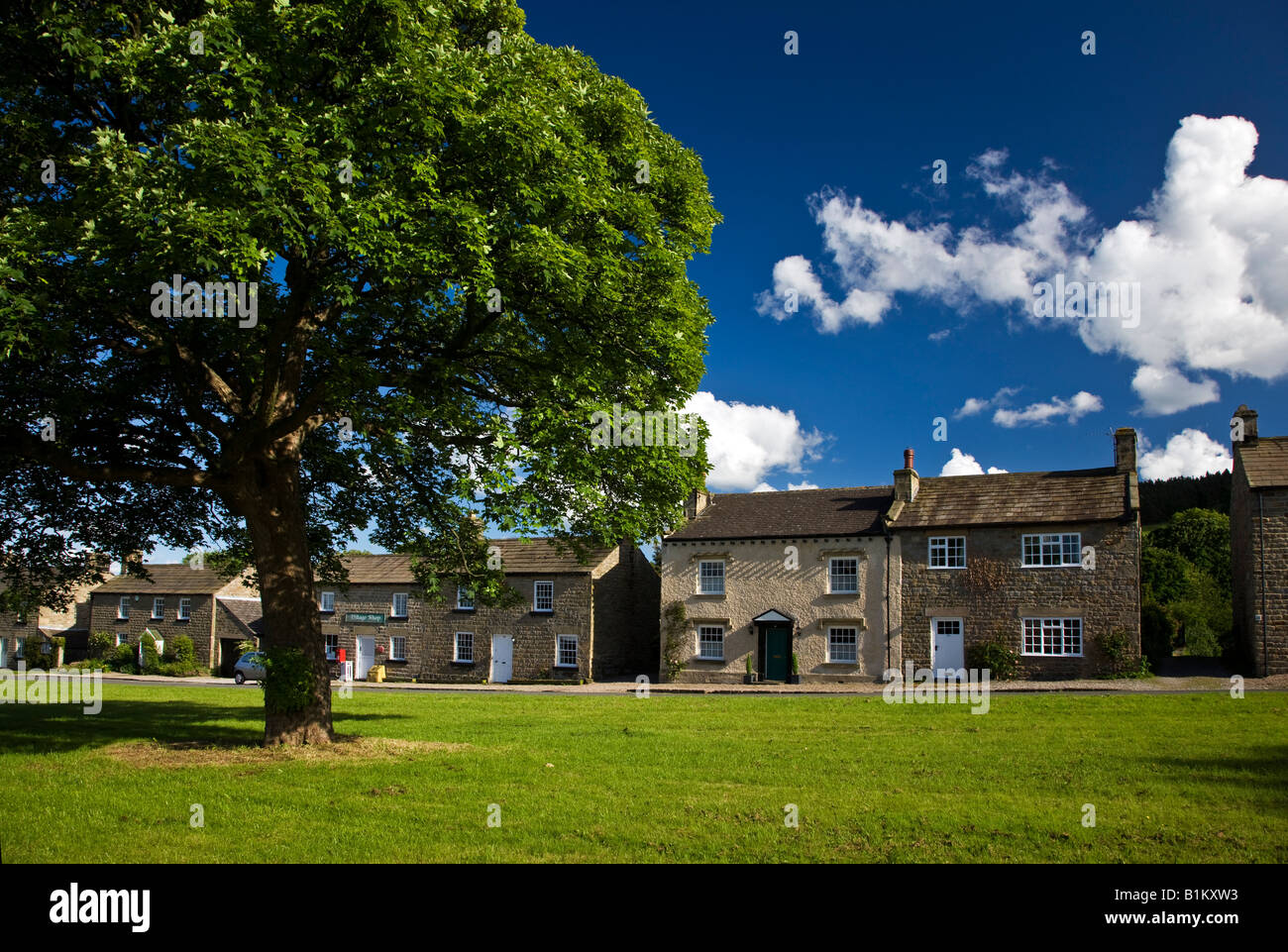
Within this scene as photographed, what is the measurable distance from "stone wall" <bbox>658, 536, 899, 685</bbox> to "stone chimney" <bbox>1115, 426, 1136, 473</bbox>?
957 cm

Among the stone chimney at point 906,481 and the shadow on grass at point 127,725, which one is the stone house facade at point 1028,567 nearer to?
the stone chimney at point 906,481

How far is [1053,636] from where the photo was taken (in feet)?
106

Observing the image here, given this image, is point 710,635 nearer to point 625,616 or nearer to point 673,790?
point 625,616

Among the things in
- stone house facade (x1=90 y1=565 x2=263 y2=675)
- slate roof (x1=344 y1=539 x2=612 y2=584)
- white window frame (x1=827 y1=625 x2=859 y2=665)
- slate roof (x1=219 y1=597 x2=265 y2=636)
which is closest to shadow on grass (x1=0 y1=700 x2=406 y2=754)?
slate roof (x1=344 y1=539 x2=612 y2=584)

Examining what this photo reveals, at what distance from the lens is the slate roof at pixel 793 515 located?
120 ft

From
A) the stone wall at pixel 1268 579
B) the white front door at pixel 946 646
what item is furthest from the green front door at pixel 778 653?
the stone wall at pixel 1268 579

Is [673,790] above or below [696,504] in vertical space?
below

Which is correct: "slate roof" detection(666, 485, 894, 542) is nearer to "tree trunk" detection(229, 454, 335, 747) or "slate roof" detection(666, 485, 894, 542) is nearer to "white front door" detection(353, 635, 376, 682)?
"white front door" detection(353, 635, 376, 682)

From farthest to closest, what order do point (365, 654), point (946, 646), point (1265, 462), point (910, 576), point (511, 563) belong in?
1. point (365, 654)
2. point (511, 563)
3. point (910, 576)
4. point (946, 646)
5. point (1265, 462)

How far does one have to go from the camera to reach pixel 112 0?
39.9ft

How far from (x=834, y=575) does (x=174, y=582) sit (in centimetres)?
4131

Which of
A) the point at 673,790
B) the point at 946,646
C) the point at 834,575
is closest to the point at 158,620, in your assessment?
the point at 834,575

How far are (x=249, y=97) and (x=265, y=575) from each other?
7779 mm

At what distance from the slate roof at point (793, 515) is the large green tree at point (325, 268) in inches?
875
